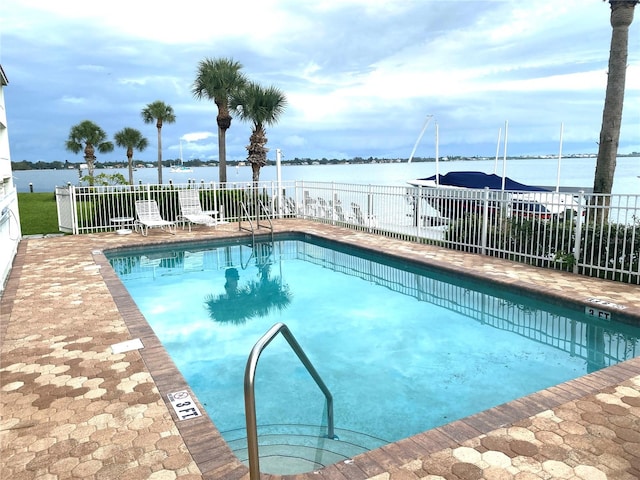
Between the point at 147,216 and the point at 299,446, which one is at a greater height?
the point at 147,216

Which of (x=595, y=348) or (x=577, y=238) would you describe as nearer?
(x=595, y=348)

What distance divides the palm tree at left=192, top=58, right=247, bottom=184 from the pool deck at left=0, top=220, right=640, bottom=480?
17477 millimetres

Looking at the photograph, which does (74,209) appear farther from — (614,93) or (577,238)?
(614,93)

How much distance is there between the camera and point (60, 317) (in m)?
5.54

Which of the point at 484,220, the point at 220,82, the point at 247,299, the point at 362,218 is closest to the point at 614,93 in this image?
the point at 484,220

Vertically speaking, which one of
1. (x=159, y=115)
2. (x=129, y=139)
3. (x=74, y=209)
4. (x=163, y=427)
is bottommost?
(x=163, y=427)

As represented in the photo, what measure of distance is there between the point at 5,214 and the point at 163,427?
5896 mm

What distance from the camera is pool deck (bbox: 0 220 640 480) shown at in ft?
8.86

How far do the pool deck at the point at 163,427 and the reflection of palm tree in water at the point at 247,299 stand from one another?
1.63m

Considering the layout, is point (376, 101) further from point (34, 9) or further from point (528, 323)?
point (528, 323)

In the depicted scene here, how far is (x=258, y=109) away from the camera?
1981 centimetres

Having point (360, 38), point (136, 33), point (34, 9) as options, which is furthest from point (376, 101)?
point (34, 9)

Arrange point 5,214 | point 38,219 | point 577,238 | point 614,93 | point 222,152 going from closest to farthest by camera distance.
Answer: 1. point 5,214
2. point 577,238
3. point 614,93
4. point 38,219
5. point 222,152

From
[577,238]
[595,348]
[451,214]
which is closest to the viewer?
[595,348]
